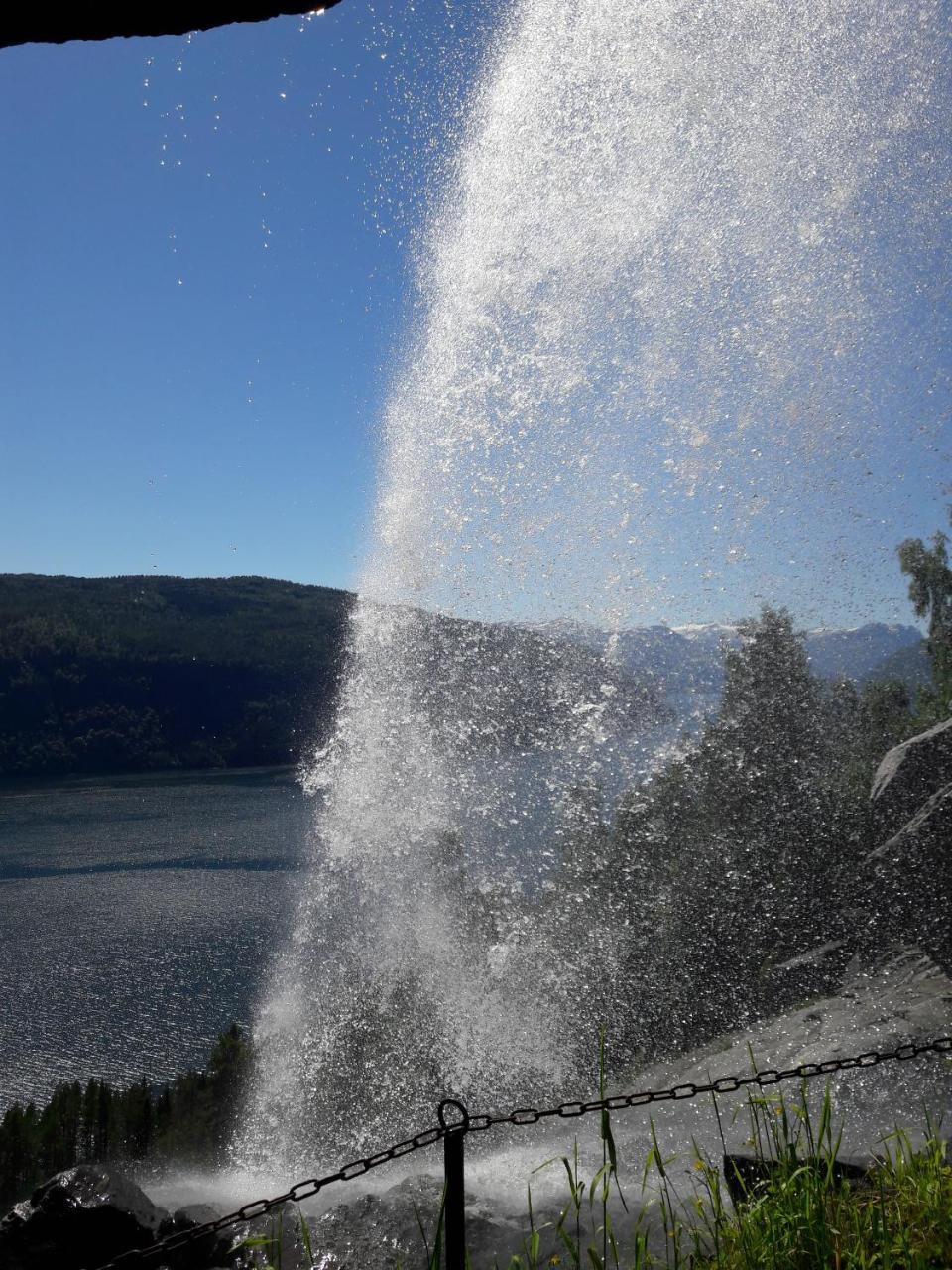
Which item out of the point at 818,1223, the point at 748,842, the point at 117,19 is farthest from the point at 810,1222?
the point at 748,842

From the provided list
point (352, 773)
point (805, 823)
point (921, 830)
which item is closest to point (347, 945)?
point (352, 773)

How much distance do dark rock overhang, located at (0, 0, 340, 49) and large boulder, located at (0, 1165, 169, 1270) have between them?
5319mm

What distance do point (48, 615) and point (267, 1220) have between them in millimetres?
98089

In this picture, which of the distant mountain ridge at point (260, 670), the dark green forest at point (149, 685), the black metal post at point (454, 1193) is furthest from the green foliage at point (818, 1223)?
the dark green forest at point (149, 685)

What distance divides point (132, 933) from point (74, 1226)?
51.8 ft

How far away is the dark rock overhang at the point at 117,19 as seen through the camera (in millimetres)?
1660

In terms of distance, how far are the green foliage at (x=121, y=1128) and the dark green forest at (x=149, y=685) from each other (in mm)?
43697

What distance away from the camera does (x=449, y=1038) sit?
739cm

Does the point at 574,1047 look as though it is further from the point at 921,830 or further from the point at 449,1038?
the point at 921,830

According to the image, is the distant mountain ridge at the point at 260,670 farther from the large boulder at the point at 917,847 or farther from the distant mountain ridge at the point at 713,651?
the large boulder at the point at 917,847

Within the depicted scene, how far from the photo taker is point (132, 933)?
19.2m

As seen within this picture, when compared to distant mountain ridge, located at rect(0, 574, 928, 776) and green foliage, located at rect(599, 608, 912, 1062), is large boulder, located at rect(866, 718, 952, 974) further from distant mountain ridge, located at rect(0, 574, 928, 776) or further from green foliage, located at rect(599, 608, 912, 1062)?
distant mountain ridge, located at rect(0, 574, 928, 776)

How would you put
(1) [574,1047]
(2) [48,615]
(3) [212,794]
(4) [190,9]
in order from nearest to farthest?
1. (4) [190,9]
2. (1) [574,1047]
3. (3) [212,794]
4. (2) [48,615]

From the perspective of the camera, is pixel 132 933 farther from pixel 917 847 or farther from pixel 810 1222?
pixel 810 1222
